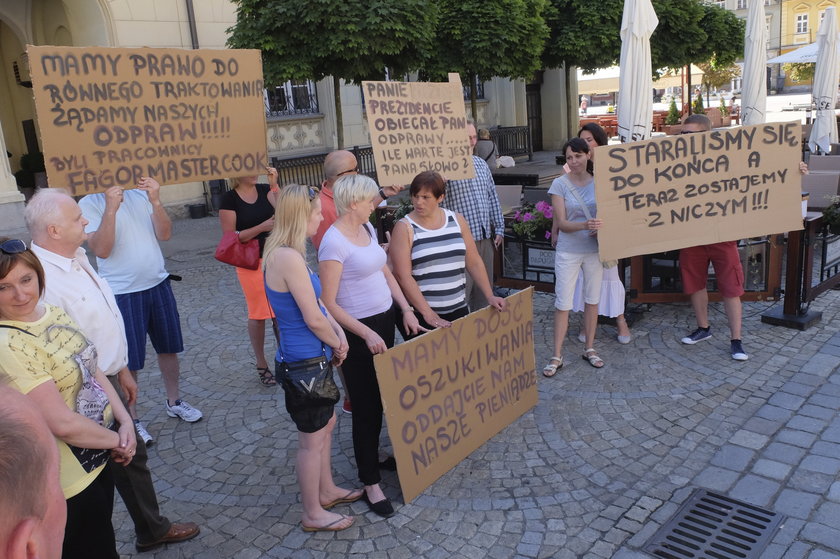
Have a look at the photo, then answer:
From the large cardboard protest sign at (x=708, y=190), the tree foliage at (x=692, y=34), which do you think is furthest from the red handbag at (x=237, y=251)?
the tree foliage at (x=692, y=34)

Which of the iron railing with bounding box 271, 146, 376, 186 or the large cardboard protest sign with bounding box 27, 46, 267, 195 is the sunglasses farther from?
Answer: the iron railing with bounding box 271, 146, 376, 186

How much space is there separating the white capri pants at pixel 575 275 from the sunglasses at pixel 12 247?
3.68m

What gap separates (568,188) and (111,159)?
309cm

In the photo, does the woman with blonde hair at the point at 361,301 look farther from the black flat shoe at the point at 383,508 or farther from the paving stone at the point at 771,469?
the paving stone at the point at 771,469

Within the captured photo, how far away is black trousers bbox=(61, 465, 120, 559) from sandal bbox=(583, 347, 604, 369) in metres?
3.65

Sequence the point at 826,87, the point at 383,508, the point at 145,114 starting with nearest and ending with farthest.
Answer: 1. the point at 383,508
2. the point at 145,114
3. the point at 826,87

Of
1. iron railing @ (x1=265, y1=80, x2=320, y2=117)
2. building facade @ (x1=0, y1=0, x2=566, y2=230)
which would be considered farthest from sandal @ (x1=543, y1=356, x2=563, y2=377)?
iron railing @ (x1=265, y1=80, x2=320, y2=117)

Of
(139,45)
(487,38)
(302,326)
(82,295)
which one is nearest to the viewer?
(82,295)

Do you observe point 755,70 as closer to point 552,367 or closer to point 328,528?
point 552,367

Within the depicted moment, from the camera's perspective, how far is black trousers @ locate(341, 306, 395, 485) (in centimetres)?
344

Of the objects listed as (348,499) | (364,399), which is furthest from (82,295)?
(348,499)

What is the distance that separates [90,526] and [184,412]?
233 centimetres

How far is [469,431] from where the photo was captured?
390 cm

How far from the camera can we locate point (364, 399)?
3471 millimetres
